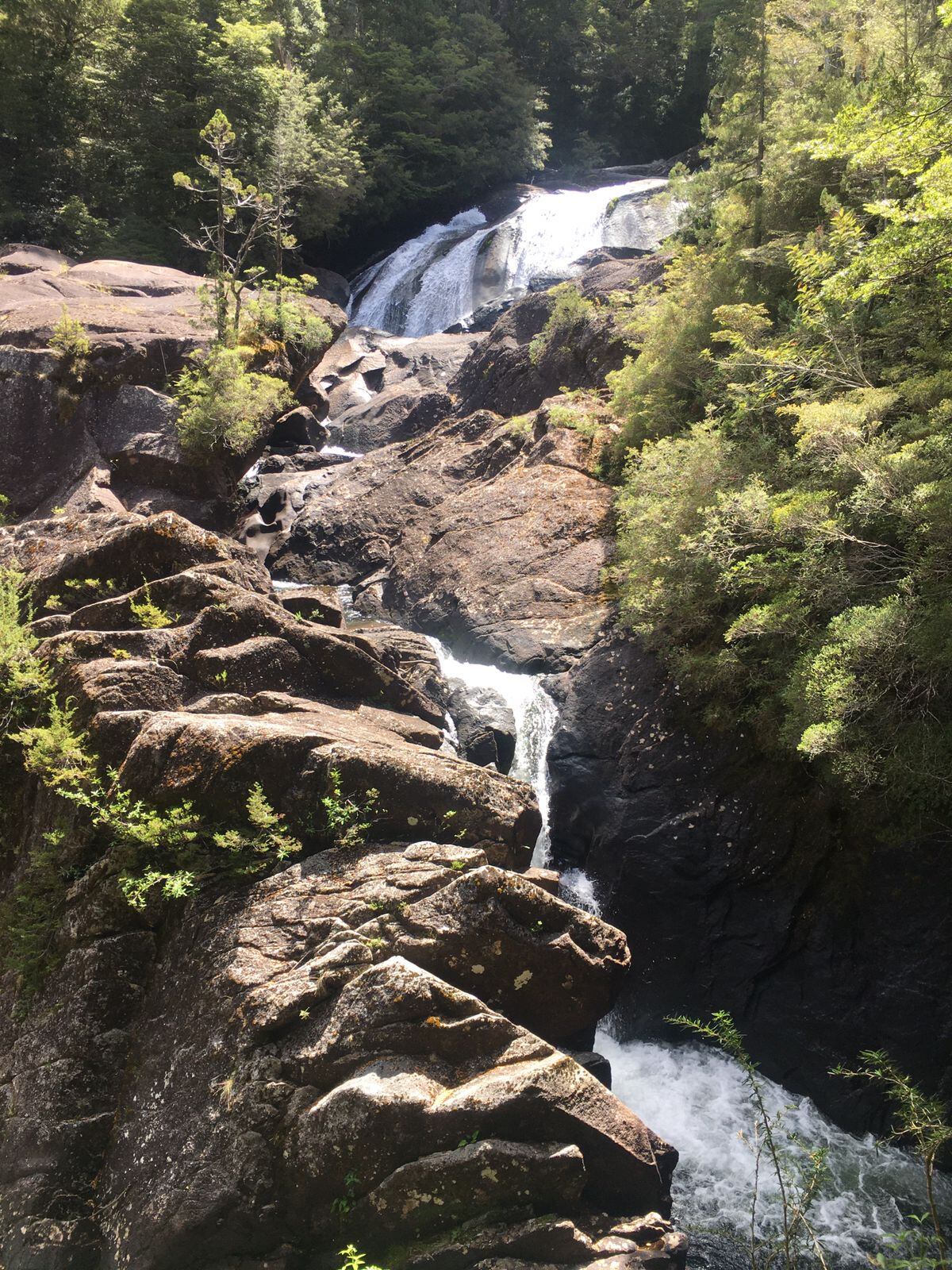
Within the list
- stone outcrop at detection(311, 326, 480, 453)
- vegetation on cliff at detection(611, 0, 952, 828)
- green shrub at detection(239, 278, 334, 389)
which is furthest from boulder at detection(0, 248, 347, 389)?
vegetation on cliff at detection(611, 0, 952, 828)

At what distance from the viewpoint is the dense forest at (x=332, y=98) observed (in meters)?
24.2

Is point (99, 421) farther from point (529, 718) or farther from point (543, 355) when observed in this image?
point (529, 718)

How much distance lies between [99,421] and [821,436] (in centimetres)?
1313

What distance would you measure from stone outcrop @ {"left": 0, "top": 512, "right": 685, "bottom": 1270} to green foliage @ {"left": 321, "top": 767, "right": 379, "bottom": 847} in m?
0.04

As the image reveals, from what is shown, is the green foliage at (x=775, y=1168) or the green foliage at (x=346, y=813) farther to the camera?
the green foliage at (x=346, y=813)

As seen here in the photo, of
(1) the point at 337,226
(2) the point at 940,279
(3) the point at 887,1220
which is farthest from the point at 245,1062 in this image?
(1) the point at 337,226

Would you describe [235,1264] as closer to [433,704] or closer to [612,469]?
[433,704]

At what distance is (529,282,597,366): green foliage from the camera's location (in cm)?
1675

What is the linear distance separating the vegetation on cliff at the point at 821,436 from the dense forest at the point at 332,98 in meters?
15.4

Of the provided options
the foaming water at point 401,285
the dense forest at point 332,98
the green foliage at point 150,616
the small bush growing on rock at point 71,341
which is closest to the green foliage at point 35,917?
the green foliage at point 150,616

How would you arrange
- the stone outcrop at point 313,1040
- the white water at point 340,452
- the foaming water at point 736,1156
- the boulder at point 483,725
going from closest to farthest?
the stone outcrop at point 313,1040 < the foaming water at point 736,1156 < the boulder at point 483,725 < the white water at point 340,452

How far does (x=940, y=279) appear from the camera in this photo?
19.9 feet

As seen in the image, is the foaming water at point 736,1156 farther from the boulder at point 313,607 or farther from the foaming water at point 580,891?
the boulder at point 313,607

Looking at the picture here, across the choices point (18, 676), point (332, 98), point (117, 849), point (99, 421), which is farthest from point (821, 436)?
point (332, 98)
